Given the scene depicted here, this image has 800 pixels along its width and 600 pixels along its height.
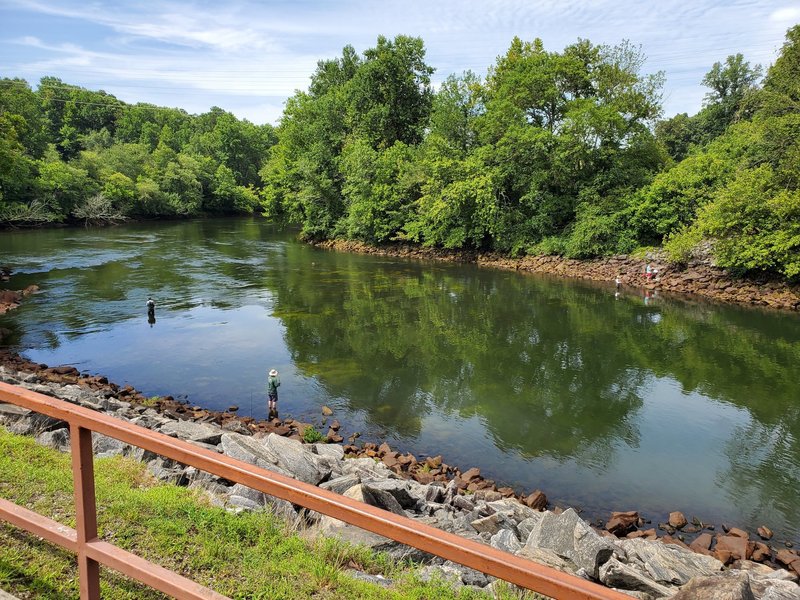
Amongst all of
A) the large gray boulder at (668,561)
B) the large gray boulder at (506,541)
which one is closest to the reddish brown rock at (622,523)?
the large gray boulder at (668,561)

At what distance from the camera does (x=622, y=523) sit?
850 centimetres

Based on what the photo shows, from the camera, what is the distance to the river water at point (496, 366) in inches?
419

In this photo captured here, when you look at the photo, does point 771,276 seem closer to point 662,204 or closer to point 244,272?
point 662,204

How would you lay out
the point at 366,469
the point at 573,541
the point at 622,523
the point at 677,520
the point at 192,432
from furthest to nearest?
the point at 192,432 → the point at 366,469 → the point at 677,520 → the point at 622,523 → the point at 573,541

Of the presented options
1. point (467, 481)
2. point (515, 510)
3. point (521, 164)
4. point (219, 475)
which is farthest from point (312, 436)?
point (521, 164)

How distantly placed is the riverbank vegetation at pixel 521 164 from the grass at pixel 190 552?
85.0ft

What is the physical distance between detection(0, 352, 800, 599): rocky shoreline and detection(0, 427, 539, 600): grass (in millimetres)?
588

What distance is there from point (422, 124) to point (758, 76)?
38340mm

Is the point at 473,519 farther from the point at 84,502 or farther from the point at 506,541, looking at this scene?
the point at 84,502

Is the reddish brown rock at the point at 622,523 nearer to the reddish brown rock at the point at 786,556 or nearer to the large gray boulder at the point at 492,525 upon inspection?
the reddish brown rock at the point at 786,556

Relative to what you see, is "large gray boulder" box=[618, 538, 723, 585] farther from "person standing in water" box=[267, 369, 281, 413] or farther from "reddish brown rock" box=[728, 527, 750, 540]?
"person standing in water" box=[267, 369, 281, 413]

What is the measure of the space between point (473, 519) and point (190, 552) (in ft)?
15.7

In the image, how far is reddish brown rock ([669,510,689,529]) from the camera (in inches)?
342

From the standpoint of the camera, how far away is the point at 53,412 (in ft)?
8.71
